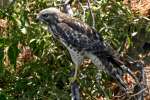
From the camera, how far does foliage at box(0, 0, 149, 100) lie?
4.78m

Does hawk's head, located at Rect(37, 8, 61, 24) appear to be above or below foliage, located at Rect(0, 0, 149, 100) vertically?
above

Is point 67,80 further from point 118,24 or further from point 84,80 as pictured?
point 118,24

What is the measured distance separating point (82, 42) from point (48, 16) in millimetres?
381

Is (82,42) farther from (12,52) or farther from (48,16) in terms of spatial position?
(12,52)

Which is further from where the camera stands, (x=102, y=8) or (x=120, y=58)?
(x=102, y=8)

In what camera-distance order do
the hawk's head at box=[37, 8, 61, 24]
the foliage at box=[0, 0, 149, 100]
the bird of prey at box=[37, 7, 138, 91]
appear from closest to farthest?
the bird of prey at box=[37, 7, 138, 91]
the hawk's head at box=[37, 8, 61, 24]
the foliage at box=[0, 0, 149, 100]

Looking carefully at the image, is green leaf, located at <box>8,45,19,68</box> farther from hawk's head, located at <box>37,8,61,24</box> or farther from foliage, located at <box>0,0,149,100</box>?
hawk's head, located at <box>37,8,61,24</box>

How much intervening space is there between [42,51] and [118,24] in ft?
2.84

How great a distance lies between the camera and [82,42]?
177 inches

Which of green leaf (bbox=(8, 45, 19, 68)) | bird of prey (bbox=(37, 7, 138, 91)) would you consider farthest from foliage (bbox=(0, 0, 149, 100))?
bird of prey (bbox=(37, 7, 138, 91))

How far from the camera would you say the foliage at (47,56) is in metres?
4.78

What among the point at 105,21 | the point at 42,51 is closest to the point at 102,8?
the point at 105,21

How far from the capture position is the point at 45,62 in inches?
198

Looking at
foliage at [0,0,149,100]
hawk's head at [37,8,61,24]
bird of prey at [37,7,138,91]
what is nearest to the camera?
bird of prey at [37,7,138,91]
